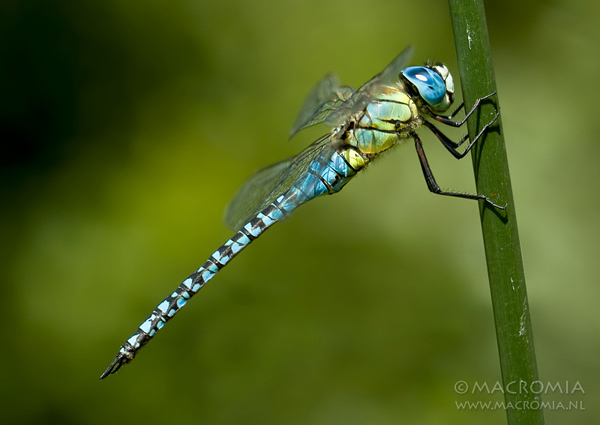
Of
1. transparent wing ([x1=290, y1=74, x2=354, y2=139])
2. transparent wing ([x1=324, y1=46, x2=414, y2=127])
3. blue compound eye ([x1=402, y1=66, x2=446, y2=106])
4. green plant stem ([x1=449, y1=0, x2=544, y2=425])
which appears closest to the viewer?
green plant stem ([x1=449, y1=0, x2=544, y2=425])

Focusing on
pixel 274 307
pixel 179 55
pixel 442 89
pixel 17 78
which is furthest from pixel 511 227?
pixel 17 78

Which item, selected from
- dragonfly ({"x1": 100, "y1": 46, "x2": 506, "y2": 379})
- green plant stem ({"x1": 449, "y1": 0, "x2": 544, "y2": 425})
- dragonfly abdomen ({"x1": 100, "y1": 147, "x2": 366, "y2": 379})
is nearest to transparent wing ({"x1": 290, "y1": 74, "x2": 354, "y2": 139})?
dragonfly ({"x1": 100, "y1": 46, "x2": 506, "y2": 379})

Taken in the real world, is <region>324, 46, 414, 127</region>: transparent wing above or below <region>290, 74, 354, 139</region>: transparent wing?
below

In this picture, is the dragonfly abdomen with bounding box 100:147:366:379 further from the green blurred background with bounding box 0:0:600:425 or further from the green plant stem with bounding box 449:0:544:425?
the green plant stem with bounding box 449:0:544:425

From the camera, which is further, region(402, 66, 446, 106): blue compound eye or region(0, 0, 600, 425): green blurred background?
region(0, 0, 600, 425): green blurred background

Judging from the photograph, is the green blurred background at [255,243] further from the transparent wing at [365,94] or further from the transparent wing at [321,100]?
the transparent wing at [365,94]

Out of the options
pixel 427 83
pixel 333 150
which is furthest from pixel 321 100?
pixel 427 83

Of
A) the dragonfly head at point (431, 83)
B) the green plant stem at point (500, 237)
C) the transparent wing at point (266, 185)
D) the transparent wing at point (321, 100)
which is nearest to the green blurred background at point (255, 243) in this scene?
the transparent wing at point (266, 185)
